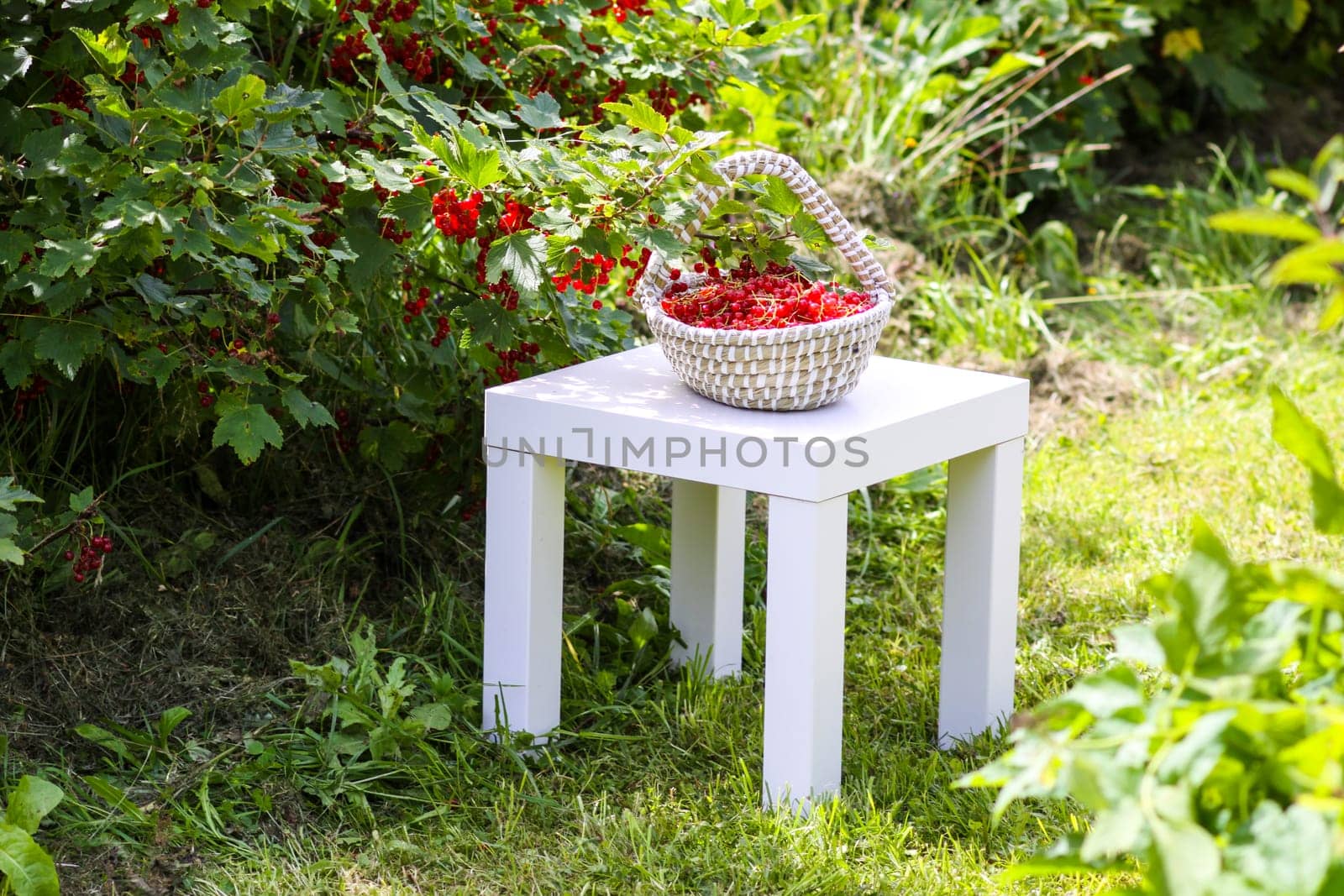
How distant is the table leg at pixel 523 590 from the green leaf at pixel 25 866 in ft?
1.96

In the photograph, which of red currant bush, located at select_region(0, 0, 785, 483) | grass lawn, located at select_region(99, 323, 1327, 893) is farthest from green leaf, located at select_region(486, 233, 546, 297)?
grass lawn, located at select_region(99, 323, 1327, 893)

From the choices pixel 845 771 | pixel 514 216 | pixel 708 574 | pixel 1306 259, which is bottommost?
pixel 845 771

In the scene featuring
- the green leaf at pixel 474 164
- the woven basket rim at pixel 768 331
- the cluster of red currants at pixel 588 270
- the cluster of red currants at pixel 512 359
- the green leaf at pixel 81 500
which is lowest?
the green leaf at pixel 81 500

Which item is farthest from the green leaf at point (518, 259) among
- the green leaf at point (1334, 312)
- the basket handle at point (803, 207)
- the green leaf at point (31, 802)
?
the green leaf at point (1334, 312)

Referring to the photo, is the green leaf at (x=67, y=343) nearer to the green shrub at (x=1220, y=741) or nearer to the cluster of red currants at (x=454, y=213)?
the cluster of red currants at (x=454, y=213)

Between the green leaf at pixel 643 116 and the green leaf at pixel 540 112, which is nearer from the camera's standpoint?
the green leaf at pixel 643 116

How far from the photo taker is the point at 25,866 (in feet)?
4.90

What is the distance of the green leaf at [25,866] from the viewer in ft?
4.86

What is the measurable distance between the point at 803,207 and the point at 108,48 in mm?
830

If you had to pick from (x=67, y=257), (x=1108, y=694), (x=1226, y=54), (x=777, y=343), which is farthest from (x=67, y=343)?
(x=1226, y=54)

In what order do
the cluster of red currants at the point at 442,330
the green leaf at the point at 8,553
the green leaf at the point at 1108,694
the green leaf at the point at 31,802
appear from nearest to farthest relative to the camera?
the green leaf at the point at 1108,694 < the green leaf at the point at 8,553 < the green leaf at the point at 31,802 < the cluster of red currants at the point at 442,330

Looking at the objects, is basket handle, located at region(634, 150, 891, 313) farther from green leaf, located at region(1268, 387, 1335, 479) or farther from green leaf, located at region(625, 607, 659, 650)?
green leaf, located at region(1268, 387, 1335, 479)

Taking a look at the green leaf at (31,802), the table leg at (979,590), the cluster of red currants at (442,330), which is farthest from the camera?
the cluster of red currants at (442,330)

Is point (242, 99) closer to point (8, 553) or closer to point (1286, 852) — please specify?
point (8, 553)
